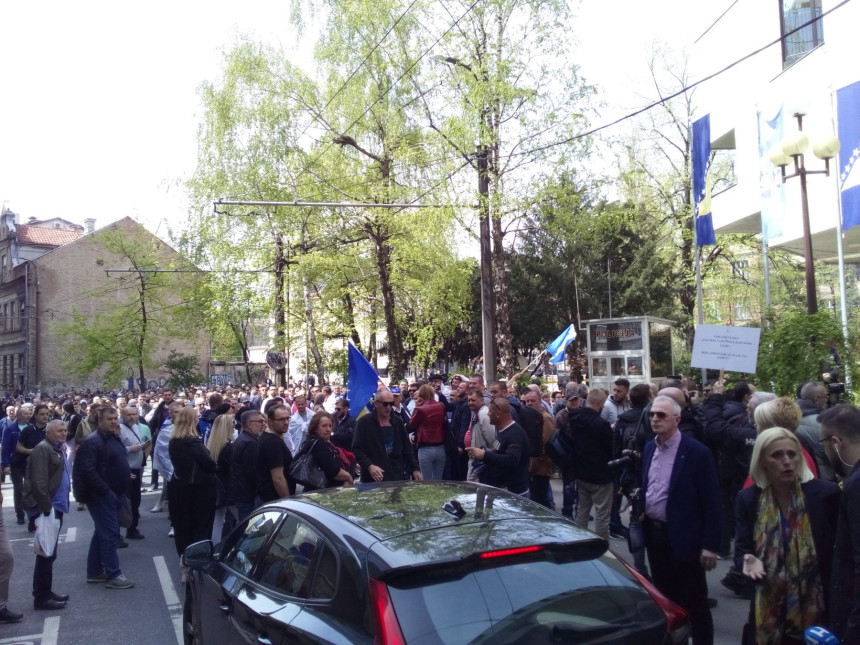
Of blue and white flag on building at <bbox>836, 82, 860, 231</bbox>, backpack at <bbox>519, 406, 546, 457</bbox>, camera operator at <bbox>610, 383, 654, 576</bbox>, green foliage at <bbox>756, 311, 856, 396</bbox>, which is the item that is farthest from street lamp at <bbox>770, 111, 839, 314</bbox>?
camera operator at <bbox>610, 383, 654, 576</bbox>

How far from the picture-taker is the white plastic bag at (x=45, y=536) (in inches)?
288

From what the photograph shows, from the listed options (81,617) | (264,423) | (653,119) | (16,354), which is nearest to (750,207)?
(653,119)

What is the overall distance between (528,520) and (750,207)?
67.2 ft

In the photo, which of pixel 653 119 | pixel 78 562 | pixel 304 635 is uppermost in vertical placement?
pixel 653 119

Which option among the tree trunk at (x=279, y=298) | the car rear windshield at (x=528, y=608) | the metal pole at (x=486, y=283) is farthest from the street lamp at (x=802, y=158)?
the tree trunk at (x=279, y=298)

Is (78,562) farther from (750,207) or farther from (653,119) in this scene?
(653,119)

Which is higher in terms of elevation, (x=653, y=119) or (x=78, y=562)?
(x=653, y=119)

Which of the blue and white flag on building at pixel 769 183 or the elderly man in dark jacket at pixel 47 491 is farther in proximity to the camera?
the blue and white flag on building at pixel 769 183

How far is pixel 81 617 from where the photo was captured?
7.07 meters

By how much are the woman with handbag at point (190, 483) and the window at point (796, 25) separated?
18.3 m

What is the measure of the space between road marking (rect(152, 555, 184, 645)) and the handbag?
1.58 meters

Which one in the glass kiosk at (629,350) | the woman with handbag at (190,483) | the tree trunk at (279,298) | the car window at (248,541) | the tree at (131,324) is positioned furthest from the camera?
the tree at (131,324)

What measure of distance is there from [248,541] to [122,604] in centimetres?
358

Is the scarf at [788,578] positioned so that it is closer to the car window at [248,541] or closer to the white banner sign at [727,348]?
the car window at [248,541]
